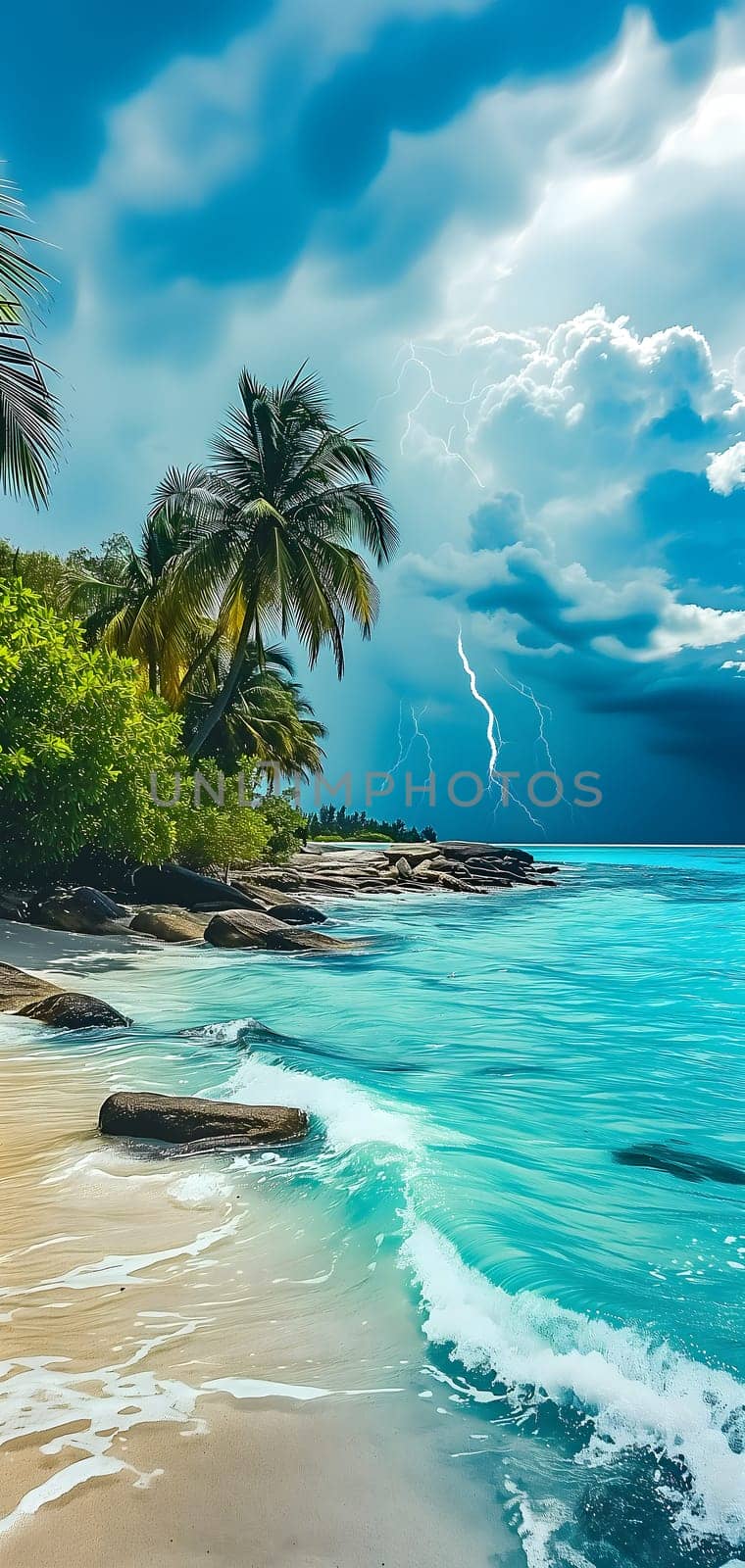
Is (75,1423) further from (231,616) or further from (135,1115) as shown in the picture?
(231,616)

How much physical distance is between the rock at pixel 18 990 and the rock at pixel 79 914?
4.53 metres

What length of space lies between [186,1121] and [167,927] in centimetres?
1024

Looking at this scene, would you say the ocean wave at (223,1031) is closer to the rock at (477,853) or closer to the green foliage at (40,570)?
the green foliage at (40,570)

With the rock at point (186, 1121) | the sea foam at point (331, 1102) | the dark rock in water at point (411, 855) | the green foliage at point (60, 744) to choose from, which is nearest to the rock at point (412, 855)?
the dark rock in water at point (411, 855)

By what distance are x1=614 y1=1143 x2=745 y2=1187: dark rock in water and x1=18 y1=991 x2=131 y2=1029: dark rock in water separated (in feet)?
15.3

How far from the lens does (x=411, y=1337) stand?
2.92 metres

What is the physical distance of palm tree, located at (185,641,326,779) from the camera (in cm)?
2661

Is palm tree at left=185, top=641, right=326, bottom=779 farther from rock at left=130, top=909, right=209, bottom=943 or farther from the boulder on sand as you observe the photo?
the boulder on sand

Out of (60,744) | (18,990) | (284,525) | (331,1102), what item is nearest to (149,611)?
(284,525)

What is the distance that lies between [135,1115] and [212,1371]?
2.20m

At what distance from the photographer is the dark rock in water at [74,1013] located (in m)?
7.44

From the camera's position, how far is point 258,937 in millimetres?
14523

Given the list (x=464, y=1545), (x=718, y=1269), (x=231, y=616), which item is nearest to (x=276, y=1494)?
(x=464, y=1545)

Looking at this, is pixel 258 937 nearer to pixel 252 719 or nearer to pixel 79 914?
pixel 79 914
